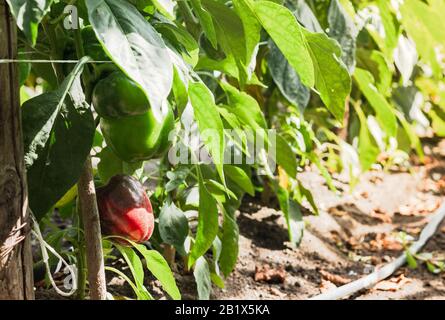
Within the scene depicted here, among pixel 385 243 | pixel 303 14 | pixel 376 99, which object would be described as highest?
pixel 303 14

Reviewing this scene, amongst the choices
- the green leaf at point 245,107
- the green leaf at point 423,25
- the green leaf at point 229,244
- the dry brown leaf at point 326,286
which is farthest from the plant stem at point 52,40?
the dry brown leaf at point 326,286

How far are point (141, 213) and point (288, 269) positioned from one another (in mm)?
813

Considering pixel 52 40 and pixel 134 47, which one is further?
pixel 52 40

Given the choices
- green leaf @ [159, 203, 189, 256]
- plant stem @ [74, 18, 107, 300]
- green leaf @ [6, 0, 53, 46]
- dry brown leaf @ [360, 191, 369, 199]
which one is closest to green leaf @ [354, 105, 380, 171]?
dry brown leaf @ [360, 191, 369, 199]

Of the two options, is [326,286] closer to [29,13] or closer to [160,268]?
[160,268]

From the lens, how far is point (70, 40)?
917mm

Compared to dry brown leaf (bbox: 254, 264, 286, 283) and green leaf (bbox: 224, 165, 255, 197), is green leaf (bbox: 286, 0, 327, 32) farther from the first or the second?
dry brown leaf (bbox: 254, 264, 286, 283)

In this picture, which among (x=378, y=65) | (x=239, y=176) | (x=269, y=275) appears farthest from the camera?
(x=378, y=65)

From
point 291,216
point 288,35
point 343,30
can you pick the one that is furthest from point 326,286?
point 288,35

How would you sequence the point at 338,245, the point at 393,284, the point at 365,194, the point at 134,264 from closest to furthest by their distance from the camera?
the point at 134,264 → the point at 393,284 → the point at 338,245 → the point at 365,194

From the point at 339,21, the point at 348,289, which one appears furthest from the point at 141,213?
the point at 348,289

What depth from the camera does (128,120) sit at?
35.6 inches

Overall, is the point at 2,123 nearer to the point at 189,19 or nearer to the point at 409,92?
the point at 189,19

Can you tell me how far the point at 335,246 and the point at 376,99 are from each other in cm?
47
